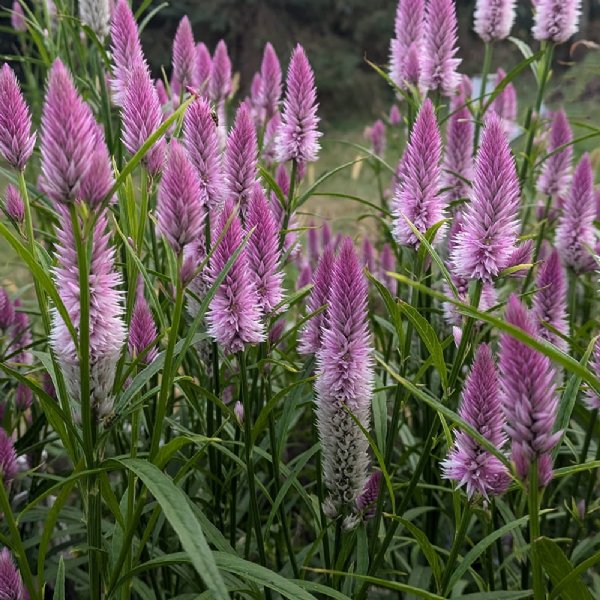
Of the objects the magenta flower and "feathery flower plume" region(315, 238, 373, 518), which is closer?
"feathery flower plume" region(315, 238, 373, 518)

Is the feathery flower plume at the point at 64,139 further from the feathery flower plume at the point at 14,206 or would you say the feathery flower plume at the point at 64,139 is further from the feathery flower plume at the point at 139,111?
the feathery flower plume at the point at 14,206

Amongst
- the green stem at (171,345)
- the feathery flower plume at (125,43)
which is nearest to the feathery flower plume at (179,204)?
the green stem at (171,345)

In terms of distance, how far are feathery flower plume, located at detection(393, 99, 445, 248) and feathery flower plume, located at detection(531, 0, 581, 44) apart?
129 centimetres

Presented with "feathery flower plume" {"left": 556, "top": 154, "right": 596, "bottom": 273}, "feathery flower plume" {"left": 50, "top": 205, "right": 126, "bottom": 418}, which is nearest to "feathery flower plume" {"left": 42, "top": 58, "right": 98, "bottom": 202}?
"feathery flower plume" {"left": 50, "top": 205, "right": 126, "bottom": 418}

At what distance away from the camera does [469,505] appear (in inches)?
51.4

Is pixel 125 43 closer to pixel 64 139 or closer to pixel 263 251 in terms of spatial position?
pixel 263 251

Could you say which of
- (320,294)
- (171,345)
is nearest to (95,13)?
(320,294)

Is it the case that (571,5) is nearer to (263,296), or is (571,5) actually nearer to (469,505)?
(263,296)

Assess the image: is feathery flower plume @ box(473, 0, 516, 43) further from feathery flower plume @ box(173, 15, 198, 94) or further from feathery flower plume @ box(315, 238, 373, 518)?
feathery flower plume @ box(315, 238, 373, 518)

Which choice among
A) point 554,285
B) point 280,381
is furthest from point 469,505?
point 280,381

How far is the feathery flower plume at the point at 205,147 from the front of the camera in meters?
1.55

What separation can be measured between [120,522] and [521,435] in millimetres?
723

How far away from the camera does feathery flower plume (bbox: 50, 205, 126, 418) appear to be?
1.14m

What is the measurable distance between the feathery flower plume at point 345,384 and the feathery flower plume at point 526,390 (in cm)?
44
